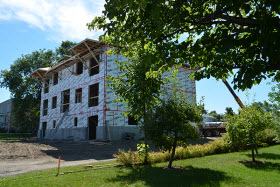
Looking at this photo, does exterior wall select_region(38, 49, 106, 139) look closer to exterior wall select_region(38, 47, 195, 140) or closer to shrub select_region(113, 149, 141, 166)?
exterior wall select_region(38, 47, 195, 140)

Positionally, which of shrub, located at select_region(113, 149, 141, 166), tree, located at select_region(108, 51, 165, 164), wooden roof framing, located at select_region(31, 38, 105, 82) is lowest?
shrub, located at select_region(113, 149, 141, 166)

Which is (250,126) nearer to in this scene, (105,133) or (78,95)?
(105,133)

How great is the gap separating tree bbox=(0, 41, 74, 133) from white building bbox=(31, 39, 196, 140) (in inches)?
377

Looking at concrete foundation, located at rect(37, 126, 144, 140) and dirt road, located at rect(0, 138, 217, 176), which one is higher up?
concrete foundation, located at rect(37, 126, 144, 140)

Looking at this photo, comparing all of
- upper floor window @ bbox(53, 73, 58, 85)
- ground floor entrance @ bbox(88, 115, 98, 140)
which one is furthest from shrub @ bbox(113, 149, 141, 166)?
upper floor window @ bbox(53, 73, 58, 85)

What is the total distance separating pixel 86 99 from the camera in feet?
92.1

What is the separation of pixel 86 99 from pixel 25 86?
2881 centimetres

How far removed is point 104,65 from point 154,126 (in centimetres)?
1775

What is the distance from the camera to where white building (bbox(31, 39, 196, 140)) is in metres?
24.8

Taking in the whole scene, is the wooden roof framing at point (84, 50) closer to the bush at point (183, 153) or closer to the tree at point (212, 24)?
the bush at point (183, 153)

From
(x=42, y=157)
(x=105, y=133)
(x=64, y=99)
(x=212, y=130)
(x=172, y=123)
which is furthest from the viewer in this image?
(x=64, y=99)

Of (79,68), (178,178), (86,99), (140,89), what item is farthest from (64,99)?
(178,178)

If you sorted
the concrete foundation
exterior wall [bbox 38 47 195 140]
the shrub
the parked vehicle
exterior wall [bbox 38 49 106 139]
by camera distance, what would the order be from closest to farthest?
the shrub → the concrete foundation → exterior wall [bbox 38 47 195 140] → exterior wall [bbox 38 49 106 139] → the parked vehicle

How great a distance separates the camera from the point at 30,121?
45.8 meters
